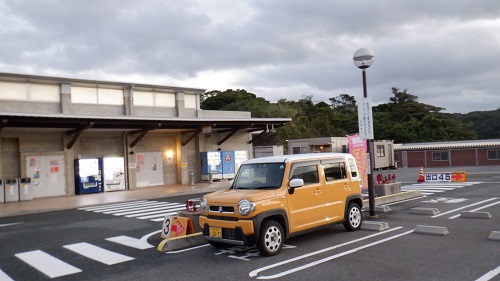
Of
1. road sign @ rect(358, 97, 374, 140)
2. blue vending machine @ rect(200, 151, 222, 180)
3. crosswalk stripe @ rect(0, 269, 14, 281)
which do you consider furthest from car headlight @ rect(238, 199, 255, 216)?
blue vending machine @ rect(200, 151, 222, 180)

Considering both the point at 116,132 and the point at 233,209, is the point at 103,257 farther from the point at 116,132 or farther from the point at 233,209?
the point at 116,132

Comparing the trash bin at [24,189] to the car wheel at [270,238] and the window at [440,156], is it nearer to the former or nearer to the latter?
the car wheel at [270,238]

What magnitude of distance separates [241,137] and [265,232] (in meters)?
21.2

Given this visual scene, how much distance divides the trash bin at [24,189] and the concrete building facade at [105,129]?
688mm

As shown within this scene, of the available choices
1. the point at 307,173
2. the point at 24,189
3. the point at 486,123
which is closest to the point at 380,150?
the point at 24,189

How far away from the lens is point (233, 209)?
7.08m

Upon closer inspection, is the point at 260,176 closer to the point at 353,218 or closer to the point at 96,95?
the point at 353,218

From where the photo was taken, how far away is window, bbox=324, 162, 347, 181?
8.55m

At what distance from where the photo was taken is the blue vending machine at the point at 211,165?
2523cm

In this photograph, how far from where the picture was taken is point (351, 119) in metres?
63.9

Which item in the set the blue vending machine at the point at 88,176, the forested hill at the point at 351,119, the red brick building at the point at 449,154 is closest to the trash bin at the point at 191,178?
the blue vending machine at the point at 88,176

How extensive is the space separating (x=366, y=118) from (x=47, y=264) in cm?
838

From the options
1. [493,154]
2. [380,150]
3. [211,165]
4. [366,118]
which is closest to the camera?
[366,118]

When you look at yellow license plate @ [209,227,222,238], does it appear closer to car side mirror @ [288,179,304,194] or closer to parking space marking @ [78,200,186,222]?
car side mirror @ [288,179,304,194]
